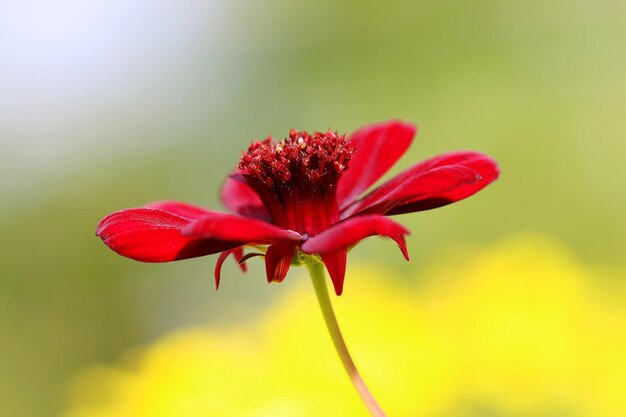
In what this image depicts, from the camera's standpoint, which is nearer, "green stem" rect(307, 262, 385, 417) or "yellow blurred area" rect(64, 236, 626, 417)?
"green stem" rect(307, 262, 385, 417)

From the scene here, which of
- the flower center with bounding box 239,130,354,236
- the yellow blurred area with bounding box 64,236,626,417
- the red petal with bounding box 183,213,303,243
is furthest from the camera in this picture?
the yellow blurred area with bounding box 64,236,626,417

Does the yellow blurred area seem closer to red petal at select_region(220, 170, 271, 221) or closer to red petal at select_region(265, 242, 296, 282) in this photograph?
red petal at select_region(220, 170, 271, 221)

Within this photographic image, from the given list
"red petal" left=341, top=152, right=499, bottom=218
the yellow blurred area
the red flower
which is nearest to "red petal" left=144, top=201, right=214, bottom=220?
the red flower

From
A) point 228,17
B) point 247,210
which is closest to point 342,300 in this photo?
point 247,210

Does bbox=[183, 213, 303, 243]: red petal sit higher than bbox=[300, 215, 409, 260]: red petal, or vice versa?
bbox=[183, 213, 303, 243]: red petal

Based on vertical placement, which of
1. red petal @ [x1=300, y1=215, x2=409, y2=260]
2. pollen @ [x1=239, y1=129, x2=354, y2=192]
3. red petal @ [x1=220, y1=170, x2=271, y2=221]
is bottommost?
red petal @ [x1=300, y1=215, x2=409, y2=260]

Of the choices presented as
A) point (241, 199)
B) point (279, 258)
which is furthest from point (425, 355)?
point (279, 258)

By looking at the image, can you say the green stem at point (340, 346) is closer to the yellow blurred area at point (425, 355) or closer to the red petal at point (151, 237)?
the red petal at point (151, 237)
